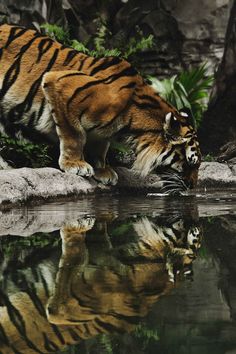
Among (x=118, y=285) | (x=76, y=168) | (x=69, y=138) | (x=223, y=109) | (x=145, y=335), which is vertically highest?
(x=145, y=335)

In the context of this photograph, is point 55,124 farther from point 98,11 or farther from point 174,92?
point 98,11

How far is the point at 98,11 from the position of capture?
11.7 m

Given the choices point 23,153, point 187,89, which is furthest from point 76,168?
point 187,89

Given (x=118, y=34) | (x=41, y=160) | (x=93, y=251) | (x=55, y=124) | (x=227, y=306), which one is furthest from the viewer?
(x=118, y=34)

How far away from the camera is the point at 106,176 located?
7.93 metres

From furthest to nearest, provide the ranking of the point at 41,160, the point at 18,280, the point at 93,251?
the point at 41,160 < the point at 93,251 < the point at 18,280

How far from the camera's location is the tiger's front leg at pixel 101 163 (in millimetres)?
7914

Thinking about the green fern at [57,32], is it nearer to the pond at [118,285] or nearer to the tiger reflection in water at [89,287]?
the pond at [118,285]

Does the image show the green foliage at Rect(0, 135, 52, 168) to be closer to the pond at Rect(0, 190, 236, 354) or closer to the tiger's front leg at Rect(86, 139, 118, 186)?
the tiger's front leg at Rect(86, 139, 118, 186)

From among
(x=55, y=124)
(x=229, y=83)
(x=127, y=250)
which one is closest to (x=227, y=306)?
(x=127, y=250)

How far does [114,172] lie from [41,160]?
36.8 inches

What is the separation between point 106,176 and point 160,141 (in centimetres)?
69

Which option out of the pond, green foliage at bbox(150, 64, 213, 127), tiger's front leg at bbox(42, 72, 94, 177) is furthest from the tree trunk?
the pond

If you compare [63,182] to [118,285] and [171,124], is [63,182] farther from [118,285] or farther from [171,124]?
[118,285]
